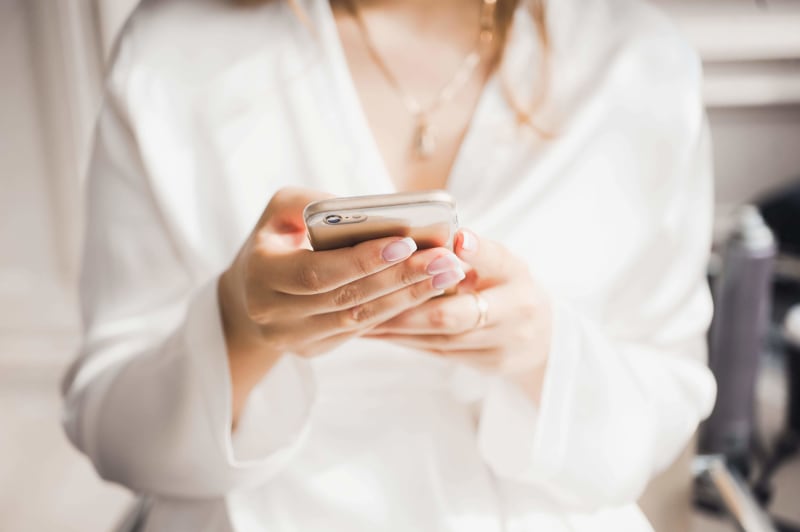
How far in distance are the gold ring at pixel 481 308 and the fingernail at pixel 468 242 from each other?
3 cm

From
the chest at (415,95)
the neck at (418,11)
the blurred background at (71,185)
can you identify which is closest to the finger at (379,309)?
the chest at (415,95)

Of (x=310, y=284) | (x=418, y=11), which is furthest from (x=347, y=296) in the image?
(x=418, y=11)

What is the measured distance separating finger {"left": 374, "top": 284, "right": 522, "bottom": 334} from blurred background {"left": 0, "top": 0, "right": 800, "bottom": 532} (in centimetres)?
Result: 38

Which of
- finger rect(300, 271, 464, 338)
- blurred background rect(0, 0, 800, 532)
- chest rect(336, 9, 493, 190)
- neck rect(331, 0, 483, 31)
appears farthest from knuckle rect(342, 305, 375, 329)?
blurred background rect(0, 0, 800, 532)

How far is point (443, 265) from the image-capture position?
0.35m

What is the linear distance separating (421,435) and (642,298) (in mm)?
214

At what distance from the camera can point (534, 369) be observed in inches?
20.1

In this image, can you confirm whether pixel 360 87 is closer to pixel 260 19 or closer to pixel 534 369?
pixel 260 19

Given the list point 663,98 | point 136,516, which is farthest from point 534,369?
point 136,516

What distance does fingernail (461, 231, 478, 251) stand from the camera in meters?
0.39

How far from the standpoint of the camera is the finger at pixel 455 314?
0.40m

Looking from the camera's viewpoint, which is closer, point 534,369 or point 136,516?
point 534,369

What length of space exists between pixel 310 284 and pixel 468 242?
0.08 m

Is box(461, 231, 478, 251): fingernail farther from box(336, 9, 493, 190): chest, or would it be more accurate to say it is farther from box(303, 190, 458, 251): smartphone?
box(336, 9, 493, 190): chest
